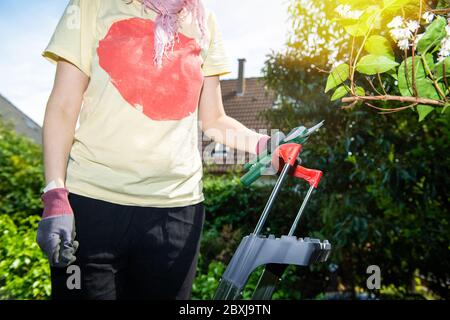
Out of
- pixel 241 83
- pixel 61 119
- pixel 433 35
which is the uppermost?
pixel 241 83

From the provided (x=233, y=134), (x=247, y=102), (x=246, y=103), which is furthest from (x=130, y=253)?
(x=247, y=102)

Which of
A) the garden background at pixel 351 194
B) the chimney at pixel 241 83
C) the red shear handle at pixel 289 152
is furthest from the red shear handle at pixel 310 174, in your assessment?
the chimney at pixel 241 83

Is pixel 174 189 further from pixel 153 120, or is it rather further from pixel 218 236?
pixel 218 236

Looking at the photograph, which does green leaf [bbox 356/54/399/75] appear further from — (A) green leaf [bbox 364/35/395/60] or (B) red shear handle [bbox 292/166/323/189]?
(B) red shear handle [bbox 292/166/323/189]

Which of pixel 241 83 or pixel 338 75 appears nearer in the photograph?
pixel 338 75

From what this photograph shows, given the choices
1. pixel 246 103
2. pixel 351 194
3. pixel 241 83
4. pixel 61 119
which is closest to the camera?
Result: pixel 61 119

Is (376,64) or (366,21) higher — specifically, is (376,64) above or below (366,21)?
below

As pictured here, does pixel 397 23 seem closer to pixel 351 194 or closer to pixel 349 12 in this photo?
pixel 349 12

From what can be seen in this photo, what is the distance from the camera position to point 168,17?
1.47 metres

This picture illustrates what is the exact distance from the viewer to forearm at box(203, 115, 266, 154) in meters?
1.59

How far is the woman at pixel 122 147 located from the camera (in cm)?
138

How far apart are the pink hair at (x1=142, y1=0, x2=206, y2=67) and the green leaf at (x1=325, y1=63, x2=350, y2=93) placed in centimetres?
54

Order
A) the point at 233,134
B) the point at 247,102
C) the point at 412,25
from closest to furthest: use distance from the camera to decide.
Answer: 1. the point at 412,25
2. the point at 233,134
3. the point at 247,102

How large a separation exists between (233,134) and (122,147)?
0.44 meters
